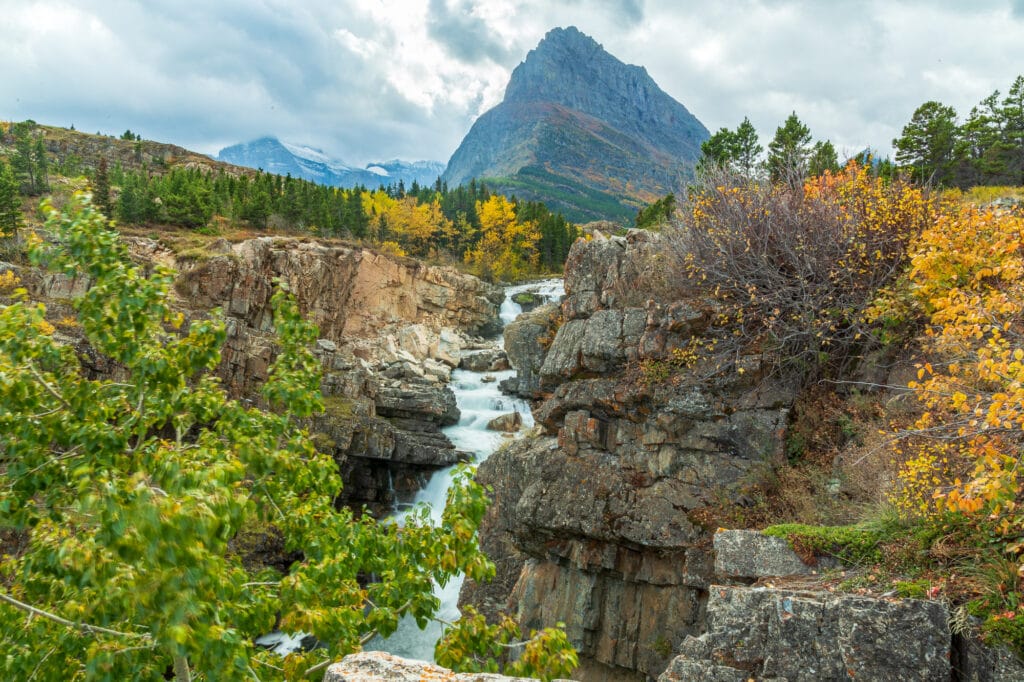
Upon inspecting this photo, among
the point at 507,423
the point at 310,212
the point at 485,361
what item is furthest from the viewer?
the point at 310,212

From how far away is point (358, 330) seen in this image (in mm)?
46750

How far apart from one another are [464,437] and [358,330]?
19154 millimetres

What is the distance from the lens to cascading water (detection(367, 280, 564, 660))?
18.6m

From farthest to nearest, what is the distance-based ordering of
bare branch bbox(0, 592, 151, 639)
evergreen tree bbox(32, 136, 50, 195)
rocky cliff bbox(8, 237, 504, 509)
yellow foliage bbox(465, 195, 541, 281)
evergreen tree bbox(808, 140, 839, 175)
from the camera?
yellow foliage bbox(465, 195, 541, 281)
evergreen tree bbox(32, 136, 50, 195)
rocky cliff bbox(8, 237, 504, 509)
evergreen tree bbox(808, 140, 839, 175)
bare branch bbox(0, 592, 151, 639)

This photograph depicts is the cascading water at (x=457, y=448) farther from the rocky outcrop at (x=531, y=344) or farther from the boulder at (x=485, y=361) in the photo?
the rocky outcrop at (x=531, y=344)

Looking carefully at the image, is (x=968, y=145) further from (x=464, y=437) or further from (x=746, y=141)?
(x=464, y=437)

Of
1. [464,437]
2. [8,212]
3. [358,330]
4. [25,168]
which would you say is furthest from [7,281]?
[25,168]

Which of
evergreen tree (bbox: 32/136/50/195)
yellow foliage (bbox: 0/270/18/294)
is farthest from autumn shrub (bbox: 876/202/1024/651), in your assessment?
evergreen tree (bbox: 32/136/50/195)

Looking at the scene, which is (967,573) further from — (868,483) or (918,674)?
(868,483)

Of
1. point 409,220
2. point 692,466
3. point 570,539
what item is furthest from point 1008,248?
point 409,220

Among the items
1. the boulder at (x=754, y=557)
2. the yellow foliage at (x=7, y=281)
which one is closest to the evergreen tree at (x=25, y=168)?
the yellow foliage at (x=7, y=281)

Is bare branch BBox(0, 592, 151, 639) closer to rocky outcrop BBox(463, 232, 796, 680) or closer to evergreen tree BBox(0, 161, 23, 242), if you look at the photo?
rocky outcrop BBox(463, 232, 796, 680)

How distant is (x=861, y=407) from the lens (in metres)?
11.3

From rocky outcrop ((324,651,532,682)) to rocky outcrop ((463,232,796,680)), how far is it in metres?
9.28
